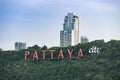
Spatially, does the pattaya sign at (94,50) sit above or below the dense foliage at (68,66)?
above

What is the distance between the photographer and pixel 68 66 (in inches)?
5472

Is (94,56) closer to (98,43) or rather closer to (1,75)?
(98,43)

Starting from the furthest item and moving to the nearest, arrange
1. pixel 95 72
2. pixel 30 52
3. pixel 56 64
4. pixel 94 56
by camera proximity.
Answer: pixel 30 52 → pixel 56 64 → pixel 94 56 → pixel 95 72

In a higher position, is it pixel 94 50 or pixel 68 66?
pixel 94 50

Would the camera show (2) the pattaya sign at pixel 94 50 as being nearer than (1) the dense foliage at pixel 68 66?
No

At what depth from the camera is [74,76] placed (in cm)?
13225

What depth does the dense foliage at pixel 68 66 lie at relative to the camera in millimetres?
126500

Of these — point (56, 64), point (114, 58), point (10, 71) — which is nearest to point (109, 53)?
point (114, 58)

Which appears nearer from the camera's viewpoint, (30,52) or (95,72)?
(95,72)

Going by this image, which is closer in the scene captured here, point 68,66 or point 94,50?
point 68,66

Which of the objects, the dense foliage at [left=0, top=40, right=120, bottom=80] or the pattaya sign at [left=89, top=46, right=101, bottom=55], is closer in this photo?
the dense foliage at [left=0, top=40, right=120, bottom=80]

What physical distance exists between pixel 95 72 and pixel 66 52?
2530cm

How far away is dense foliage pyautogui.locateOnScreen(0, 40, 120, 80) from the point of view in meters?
126

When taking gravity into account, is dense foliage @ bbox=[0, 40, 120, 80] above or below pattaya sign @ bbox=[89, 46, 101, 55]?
below
